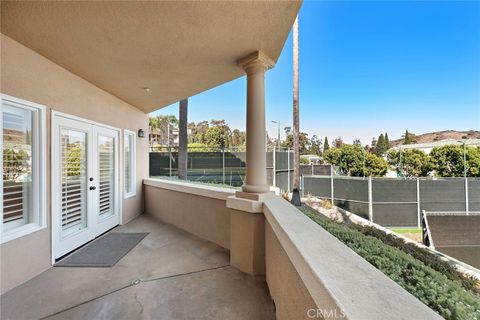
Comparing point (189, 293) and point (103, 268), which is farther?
point (103, 268)

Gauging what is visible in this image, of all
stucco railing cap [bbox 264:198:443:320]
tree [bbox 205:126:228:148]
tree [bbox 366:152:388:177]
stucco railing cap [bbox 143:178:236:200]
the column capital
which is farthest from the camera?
tree [bbox 205:126:228:148]

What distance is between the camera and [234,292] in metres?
2.24

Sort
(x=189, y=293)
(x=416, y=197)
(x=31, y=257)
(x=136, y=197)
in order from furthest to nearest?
(x=416, y=197)
(x=136, y=197)
(x=31, y=257)
(x=189, y=293)

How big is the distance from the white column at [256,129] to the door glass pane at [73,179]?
2649 millimetres

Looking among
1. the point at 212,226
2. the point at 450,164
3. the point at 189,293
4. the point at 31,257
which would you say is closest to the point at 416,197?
the point at 450,164

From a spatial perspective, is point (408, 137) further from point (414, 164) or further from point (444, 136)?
point (414, 164)

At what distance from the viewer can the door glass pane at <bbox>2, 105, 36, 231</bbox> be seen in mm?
2291

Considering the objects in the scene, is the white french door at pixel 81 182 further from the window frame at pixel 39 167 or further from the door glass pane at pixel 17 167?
the door glass pane at pixel 17 167

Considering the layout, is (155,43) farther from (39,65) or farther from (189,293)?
(189,293)

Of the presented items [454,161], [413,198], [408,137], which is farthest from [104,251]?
[408,137]

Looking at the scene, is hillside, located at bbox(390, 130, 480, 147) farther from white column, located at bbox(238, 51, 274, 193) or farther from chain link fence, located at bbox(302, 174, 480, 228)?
white column, located at bbox(238, 51, 274, 193)

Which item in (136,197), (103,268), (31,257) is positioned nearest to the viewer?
(31,257)

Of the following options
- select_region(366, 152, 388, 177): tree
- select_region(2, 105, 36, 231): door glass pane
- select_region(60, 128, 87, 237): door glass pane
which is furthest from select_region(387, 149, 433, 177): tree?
select_region(2, 105, 36, 231): door glass pane

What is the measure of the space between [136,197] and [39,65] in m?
3.24
